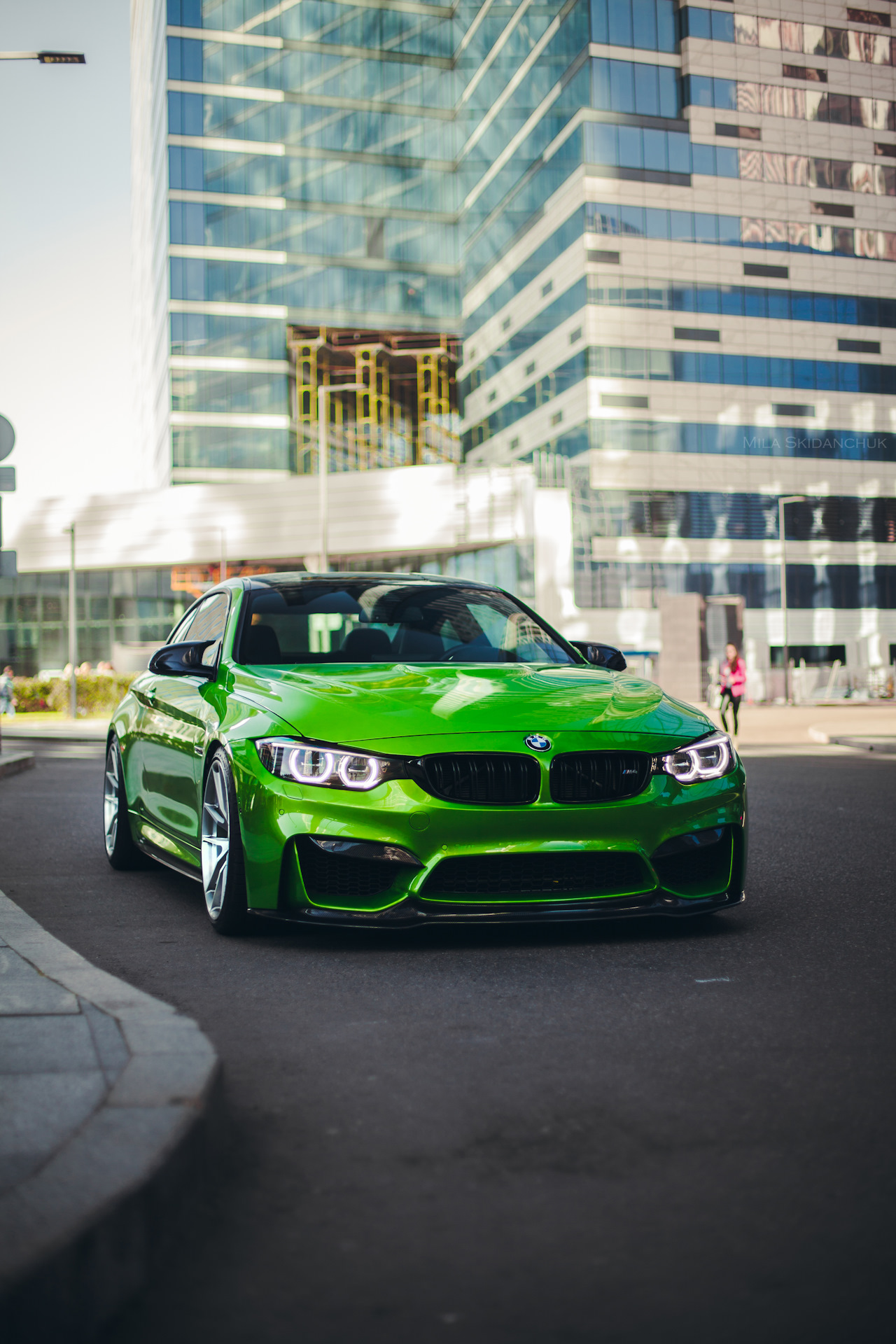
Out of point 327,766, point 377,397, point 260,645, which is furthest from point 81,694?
point 377,397

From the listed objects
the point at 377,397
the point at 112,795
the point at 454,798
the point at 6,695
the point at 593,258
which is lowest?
the point at 6,695

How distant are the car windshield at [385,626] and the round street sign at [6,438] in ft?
24.4

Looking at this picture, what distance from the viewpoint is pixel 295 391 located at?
2963 inches

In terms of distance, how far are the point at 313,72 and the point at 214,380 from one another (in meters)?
19.8

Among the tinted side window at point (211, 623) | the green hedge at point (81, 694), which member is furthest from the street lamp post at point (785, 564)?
the tinted side window at point (211, 623)

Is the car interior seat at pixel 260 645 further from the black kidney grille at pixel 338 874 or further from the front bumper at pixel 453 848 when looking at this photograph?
the black kidney grille at pixel 338 874

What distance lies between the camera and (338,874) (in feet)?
17.0

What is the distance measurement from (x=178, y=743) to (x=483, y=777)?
185 cm

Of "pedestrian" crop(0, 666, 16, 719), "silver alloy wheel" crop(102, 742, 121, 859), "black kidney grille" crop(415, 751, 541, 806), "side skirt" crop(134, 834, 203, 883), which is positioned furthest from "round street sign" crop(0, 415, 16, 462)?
"pedestrian" crop(0, 666, 16, 719)

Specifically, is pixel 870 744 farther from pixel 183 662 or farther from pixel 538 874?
pixel 538 874

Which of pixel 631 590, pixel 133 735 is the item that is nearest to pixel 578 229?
pixel 631 590

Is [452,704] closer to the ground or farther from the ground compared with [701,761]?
farther from the ground

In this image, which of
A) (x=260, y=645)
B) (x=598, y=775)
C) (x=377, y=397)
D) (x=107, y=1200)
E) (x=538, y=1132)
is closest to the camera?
(x=107, y=1200)

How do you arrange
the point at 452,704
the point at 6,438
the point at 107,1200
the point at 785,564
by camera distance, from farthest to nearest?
the point at 785,564
the point at 6,438
the point at 452,704
the point at 107,1200
